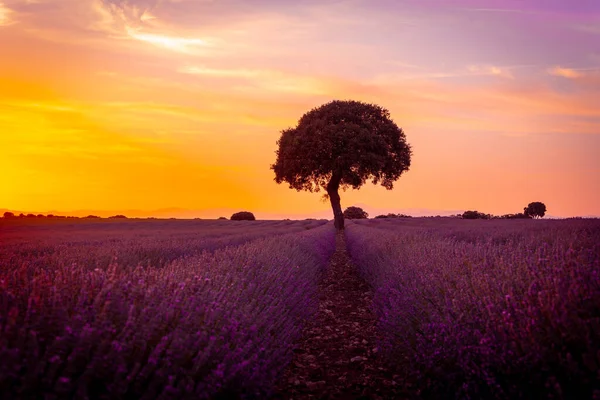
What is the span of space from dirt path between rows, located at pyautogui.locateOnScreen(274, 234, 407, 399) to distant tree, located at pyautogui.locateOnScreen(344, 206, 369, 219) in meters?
48.6

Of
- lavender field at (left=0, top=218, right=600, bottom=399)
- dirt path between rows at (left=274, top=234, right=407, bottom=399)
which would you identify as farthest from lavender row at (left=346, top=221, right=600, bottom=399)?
dirt path between rows at (left=274, top=234, right=407, bottom=399)

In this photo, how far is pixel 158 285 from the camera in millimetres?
3496

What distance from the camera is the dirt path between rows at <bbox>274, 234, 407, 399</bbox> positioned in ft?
13.6

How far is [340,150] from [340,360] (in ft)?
64.9

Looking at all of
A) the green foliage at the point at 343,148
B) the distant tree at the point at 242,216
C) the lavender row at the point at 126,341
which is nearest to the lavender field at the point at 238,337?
the lavender row at the point at 126,341

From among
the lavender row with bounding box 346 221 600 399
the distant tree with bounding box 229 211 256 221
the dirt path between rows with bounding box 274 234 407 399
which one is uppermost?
the distant tree with bounding box 229 211 256 221

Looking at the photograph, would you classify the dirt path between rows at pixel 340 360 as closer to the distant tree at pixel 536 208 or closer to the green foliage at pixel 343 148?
the green foliage at pixel 343 148

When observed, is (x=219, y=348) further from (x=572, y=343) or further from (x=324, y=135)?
(x=324, y=135)

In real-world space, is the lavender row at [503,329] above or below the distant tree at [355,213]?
below

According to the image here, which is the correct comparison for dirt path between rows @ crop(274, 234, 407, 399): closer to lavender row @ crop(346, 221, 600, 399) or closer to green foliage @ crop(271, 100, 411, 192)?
lavender row @ crop(346, 221, 600, 399)

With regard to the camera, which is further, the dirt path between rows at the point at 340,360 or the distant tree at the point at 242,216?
the distant tree at the point at 242,216

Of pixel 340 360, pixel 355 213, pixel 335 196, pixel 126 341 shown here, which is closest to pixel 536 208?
pixel 355 213

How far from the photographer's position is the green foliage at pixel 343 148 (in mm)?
23953

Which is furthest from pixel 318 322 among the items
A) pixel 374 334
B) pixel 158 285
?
pixel 158 285
